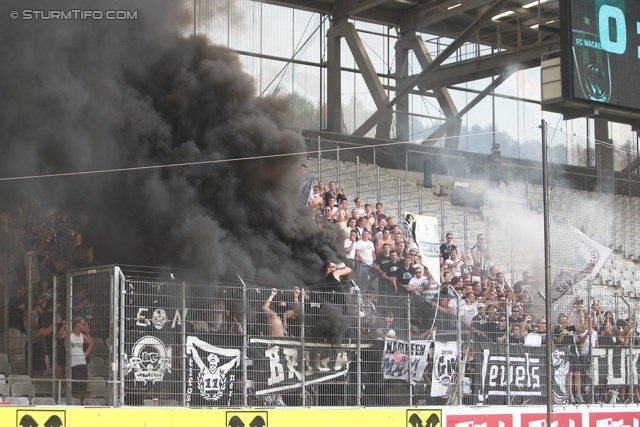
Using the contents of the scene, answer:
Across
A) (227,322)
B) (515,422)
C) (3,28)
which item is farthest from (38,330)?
(515,422)

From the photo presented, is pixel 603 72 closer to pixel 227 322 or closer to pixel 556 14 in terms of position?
pixel 227 322

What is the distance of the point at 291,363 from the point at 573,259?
6.22 meters

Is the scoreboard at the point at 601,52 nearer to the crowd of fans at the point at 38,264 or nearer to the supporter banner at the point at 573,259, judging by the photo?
the supporter banner at the point at 573,259

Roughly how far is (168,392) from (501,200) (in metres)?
15.9

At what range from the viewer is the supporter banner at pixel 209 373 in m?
10.9

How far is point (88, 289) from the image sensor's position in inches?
428

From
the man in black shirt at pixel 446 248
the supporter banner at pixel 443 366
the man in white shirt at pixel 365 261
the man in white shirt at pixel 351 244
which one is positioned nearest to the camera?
the supporter banner at pixel 443 366

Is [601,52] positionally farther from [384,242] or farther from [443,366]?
[443,366]

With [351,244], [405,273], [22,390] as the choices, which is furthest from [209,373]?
[405,273]

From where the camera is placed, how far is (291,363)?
11.7 m

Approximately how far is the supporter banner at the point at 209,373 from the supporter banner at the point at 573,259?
650 cm
